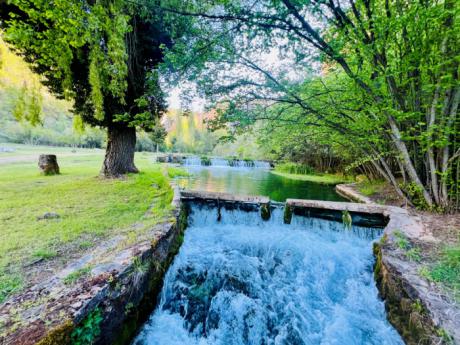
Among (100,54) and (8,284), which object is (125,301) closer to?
(8,284)

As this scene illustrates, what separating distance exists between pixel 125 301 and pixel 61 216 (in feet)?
8.93

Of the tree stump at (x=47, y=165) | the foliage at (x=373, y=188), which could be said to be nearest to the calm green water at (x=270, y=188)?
the foliage at (x=373, y=188)

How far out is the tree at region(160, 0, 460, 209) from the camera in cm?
362

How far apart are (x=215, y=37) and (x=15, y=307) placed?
511 cm

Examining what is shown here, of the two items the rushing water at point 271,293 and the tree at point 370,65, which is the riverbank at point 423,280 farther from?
the tree at point 370,65

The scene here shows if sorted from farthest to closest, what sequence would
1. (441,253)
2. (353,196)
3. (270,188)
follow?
(270,188), (353,196), (441,253)

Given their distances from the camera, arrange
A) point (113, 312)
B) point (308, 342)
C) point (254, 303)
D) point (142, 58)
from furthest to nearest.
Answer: point (142, 58) < point (254, 303) < point (308, 342) < point (113, 312)

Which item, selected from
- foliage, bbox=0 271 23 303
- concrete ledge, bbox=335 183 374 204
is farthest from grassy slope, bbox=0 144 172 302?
concrete ledge, bbox=335 183 374 204

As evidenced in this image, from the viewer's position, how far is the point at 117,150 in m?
7.99

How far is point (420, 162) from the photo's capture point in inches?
195

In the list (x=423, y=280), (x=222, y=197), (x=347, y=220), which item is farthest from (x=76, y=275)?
(x=347, y=220)

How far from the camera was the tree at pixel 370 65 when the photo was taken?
11.9 feet

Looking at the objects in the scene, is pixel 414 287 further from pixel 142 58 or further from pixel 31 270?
pixel 142 58

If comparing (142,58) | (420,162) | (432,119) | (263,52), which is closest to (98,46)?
(142,58)
